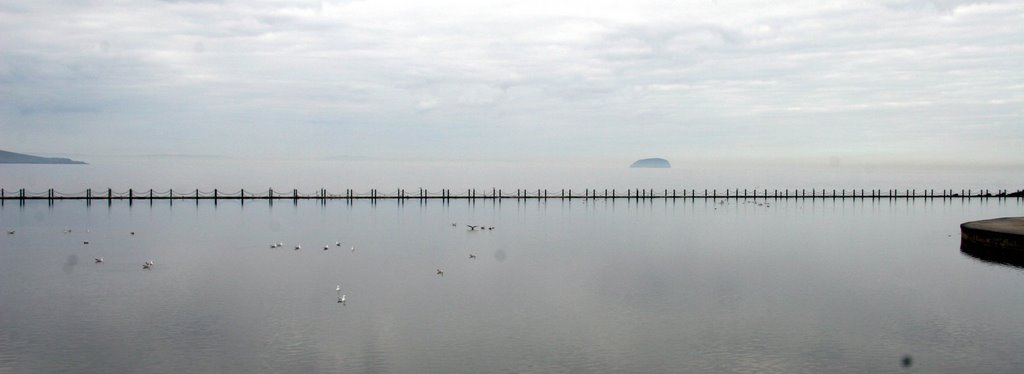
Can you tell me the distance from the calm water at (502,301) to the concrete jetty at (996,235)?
1.40 m

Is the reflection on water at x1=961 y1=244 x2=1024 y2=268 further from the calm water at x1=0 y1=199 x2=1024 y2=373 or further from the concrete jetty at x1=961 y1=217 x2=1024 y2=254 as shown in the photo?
the calm water at x1=0 y1=199 x2=1024 y2=373

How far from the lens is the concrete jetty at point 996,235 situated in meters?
41.9

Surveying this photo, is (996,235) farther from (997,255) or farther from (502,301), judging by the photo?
(502,301)

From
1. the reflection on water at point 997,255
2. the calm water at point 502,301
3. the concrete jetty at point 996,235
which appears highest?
the concrete jetty at point 996,235

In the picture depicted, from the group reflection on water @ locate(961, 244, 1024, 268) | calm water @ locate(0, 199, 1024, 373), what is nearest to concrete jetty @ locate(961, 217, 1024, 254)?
reflection on water @ locate(961, 244, 1024, 268)

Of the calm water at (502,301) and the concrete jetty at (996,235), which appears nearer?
the calm water at (502,301)

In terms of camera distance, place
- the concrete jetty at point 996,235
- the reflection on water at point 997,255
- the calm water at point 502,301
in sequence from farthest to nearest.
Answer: the concrete jetty at point 996,235 < the reflection on water at point 997,255 < the calm water at point 502,301

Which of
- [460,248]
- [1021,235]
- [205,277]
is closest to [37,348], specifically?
[205,277]

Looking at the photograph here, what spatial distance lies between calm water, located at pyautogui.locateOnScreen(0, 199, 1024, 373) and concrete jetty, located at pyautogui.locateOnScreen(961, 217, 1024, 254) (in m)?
1.40

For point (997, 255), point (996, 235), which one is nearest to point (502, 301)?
point (997, 255)

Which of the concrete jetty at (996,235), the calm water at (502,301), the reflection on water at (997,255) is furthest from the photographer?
the concrete jetty at (996,235)

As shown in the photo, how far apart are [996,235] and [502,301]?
28.5m

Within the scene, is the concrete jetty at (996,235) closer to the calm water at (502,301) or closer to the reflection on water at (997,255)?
the reflection on water at (997,255)

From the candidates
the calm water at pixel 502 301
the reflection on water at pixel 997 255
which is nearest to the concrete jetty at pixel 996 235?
the reflection on water at pixel 997 255
